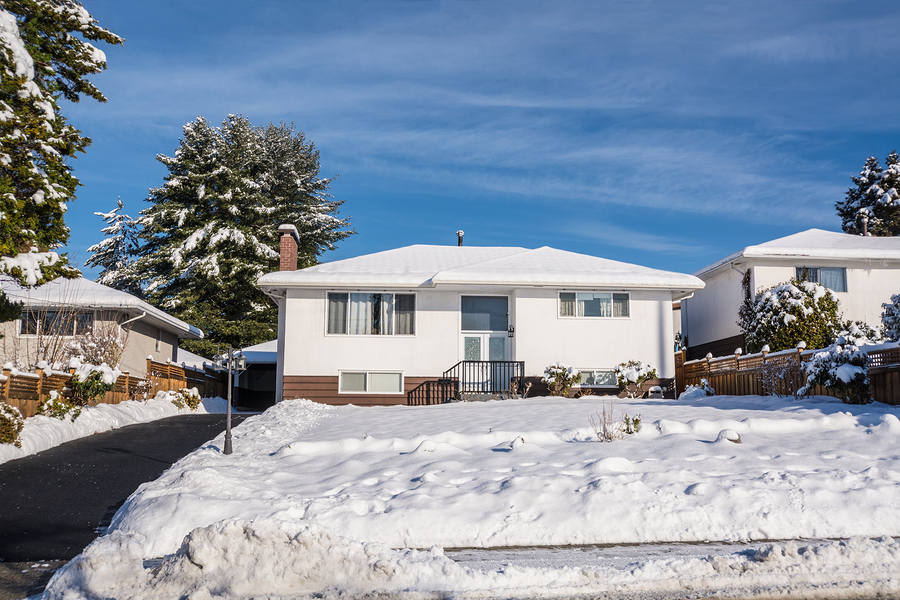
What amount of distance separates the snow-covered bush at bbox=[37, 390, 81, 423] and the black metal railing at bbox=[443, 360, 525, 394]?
343 inches

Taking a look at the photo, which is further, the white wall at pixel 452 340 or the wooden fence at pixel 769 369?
the white wall at pixel 452 340

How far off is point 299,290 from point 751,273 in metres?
13.1

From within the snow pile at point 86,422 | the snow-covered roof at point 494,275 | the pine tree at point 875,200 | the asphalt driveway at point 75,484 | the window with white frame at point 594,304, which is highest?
the pine tree at point 875,200

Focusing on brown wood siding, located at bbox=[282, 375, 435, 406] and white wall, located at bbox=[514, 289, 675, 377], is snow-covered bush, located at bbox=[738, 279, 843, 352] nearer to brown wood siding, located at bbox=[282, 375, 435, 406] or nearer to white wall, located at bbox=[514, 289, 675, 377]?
white wall, located at bbox=[514, 289, 675, 377]

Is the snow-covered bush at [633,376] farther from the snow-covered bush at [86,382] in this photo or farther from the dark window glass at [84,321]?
the dark window glass at [84,321]

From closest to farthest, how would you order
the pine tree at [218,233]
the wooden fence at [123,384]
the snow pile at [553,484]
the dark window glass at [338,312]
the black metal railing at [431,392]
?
the snow pile at [553,484]
the wooden fence at [123,384]
the black metal railing at [431,392]
the dark window glass at [338,312]
the pine tree at [218,233]

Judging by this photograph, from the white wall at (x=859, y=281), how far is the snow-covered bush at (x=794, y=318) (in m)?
2.52

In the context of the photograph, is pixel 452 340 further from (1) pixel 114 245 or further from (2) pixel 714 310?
(1) pixel 114 245

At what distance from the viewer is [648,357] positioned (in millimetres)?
19625

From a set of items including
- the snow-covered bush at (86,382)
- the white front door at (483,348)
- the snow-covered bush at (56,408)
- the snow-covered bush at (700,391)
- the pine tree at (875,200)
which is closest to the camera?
the snow-covered bush at (56,408)

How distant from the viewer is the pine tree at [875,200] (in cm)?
4078

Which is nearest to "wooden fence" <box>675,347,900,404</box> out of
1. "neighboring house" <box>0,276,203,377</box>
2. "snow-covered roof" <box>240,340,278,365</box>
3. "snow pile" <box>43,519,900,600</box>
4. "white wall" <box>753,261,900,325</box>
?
"white wall" <box>753,261,900,325</box>

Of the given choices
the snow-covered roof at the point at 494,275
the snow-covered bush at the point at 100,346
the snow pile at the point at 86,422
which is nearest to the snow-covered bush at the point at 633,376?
the snow-covered roof at the point at 494,275

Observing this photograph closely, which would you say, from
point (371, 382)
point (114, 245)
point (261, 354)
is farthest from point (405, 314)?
point (114, 245)
